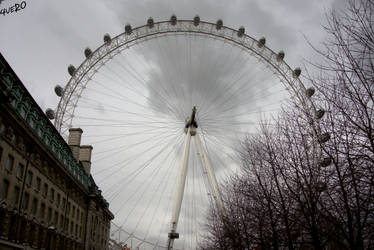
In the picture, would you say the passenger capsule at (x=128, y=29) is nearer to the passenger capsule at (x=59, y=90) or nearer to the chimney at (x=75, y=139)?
the passenger capsule at (x=59, y=90)

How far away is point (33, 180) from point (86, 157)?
27.7 meters

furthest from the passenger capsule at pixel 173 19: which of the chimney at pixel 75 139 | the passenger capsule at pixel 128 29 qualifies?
the chimney at pixel 75 139

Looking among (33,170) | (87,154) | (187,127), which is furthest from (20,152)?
(87,154)

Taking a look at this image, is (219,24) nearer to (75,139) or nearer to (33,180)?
(75,139)

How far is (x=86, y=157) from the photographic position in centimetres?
6091

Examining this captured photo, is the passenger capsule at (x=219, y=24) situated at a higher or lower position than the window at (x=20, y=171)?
higher

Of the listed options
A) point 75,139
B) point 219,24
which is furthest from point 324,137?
point 75,139

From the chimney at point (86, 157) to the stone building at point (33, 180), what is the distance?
747 centimetres

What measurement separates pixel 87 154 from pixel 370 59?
180ft

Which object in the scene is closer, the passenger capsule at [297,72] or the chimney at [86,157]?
the passenger capsule at [297,72]

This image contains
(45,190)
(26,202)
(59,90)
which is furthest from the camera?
(59,90)

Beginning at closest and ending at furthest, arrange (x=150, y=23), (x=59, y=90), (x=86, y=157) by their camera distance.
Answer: (x=59, y=90)
(x=150, y=23)
(x=86, y=157)

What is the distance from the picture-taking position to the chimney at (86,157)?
59938 mm

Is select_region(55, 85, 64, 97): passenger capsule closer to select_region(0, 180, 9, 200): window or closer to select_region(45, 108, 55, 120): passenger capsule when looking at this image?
select_region(45, 108, 55, 120): passenger capsule
